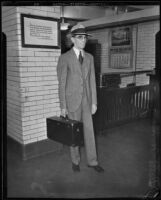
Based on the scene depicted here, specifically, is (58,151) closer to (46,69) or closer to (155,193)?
(46,69)

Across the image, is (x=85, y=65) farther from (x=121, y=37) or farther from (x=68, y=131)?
(x=121, y=37)

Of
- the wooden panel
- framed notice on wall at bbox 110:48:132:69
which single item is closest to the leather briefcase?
the wooden panel

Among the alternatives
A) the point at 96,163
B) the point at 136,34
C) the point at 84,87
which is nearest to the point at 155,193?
the point at 96,163

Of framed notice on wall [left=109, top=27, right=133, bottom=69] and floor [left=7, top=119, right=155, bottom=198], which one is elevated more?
framed notice on wall [left=109, top=27, right=133, bottom=69]

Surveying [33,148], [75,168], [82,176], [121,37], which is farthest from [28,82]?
[121,37]

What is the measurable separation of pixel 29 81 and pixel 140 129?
7.75 ft

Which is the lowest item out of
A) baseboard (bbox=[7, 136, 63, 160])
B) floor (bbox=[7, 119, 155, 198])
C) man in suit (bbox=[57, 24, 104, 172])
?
floor (bbox=[7, 119, 155, 198])

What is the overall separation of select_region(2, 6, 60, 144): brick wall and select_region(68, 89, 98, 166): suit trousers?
0.50 meters

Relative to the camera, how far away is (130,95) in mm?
4418

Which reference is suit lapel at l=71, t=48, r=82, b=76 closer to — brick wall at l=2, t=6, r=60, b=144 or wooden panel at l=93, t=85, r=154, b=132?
brick wall at l=2, t=6, r=60, b=144

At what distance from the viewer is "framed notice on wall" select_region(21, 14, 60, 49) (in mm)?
2656

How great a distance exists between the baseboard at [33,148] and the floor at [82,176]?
0.06 metres

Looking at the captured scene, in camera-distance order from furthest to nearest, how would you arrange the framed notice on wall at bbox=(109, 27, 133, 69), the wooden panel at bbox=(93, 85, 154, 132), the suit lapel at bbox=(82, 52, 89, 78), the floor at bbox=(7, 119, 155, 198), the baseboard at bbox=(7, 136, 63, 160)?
the framed notice on wall at bbox=(109, 27, 133, 69), the wooden panel at bbox=(93, 85, 154, 132), the baseboard at bbox=(7, 136, 63, 160), the suit lapel at bbox=(82, 52, 89, 78), the floor at bbox=(7, 119, 155, 198)

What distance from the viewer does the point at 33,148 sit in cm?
303
